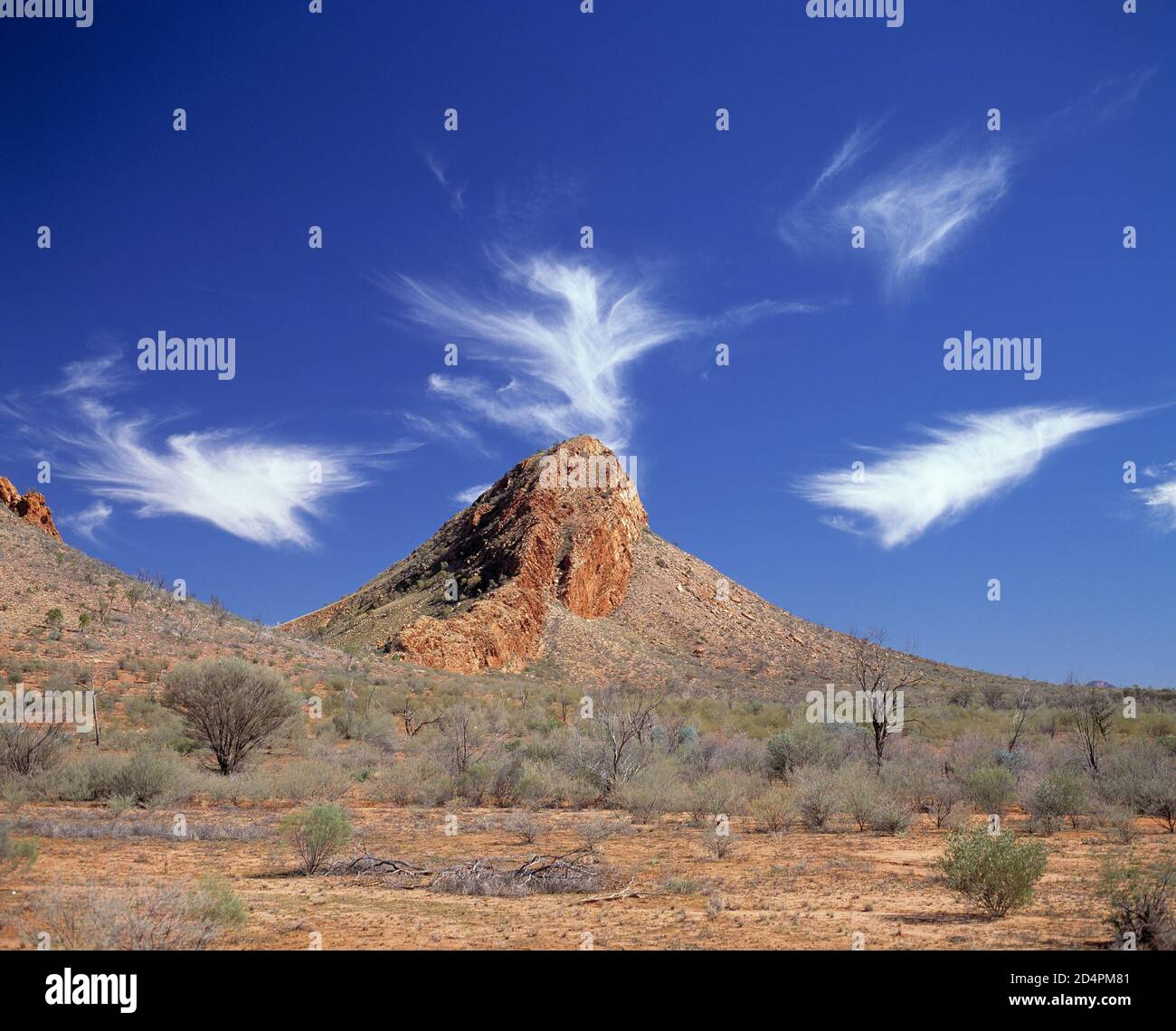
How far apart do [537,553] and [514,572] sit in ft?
8.64

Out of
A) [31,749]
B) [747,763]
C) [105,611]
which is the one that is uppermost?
[105,611]

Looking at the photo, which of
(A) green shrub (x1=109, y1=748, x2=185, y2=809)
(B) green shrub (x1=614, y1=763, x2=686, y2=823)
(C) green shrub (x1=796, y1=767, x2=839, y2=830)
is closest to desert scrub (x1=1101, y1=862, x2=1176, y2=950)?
(C) green shrub (x1=796, y1=767, x2=839, y2=830)

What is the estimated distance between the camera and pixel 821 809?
16.0 metres

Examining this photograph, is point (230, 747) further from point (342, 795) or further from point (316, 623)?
point (316, 623)

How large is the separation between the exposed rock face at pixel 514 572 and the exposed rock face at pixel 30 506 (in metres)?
20.9

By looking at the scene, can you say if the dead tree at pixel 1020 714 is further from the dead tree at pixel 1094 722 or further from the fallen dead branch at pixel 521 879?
the fallen dead branch at pixel 521 879

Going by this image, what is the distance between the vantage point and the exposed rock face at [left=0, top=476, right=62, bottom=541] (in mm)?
61294

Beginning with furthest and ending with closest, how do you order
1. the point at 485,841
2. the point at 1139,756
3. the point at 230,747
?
the point at 230,747 → the point at 1139,756 → the point at 485,841

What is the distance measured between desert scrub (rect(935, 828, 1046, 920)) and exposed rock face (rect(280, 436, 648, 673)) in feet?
146

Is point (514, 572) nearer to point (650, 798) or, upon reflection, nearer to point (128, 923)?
point (650, 798)

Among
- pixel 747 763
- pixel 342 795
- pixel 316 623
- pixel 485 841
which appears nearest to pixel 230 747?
pixel 342 795

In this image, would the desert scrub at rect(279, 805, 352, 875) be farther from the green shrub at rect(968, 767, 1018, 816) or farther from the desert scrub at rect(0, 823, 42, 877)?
the green shrub at rect(968, 767, 1018, 816)

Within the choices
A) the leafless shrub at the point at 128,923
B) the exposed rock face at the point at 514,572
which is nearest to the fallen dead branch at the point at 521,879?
the leafless shrub at the point at 128,923
